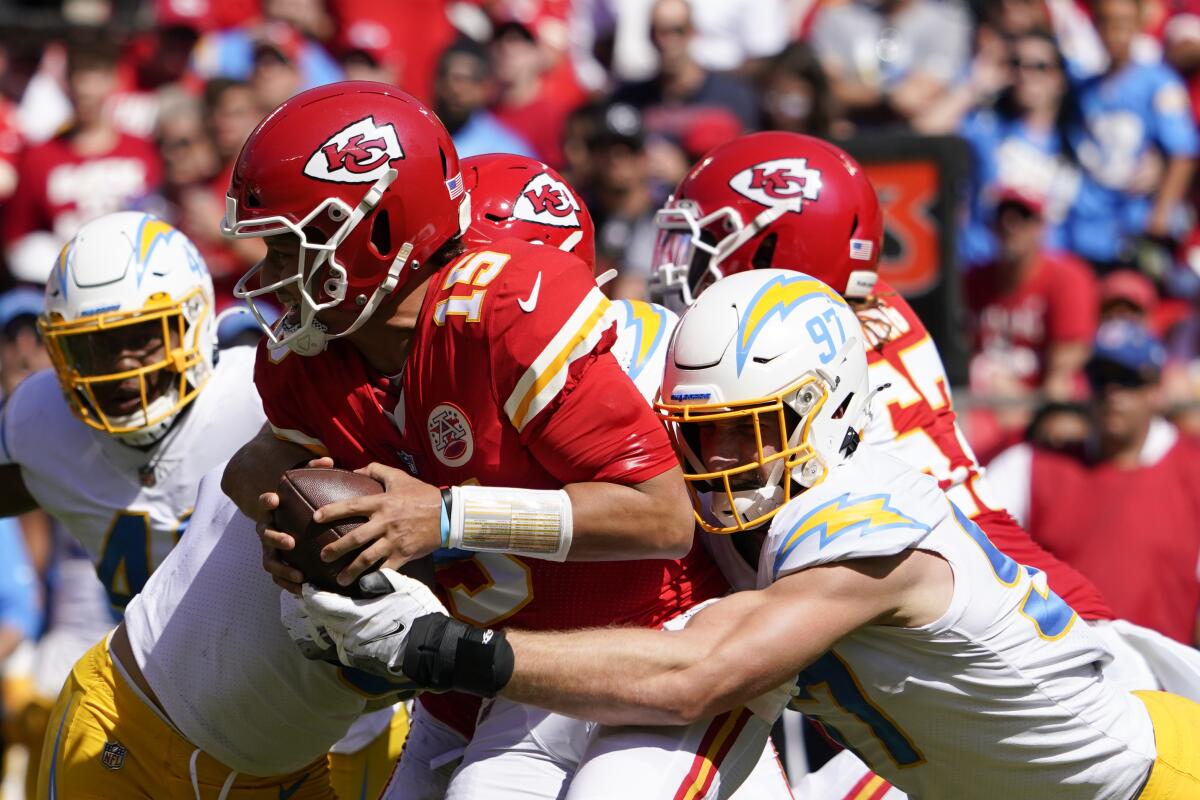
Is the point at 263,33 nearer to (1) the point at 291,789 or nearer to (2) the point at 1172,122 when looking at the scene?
(2) the point at 1172,122

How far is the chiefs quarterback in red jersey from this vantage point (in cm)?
334

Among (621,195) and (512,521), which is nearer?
(512,521)

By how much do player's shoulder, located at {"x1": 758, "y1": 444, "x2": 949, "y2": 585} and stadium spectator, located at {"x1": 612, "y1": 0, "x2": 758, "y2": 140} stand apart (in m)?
5.21

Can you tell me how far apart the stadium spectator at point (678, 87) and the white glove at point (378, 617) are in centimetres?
548

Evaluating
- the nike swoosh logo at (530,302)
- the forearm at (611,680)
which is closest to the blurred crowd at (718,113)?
the nike swoosh logo at (530,302)

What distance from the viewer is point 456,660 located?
3.23 m

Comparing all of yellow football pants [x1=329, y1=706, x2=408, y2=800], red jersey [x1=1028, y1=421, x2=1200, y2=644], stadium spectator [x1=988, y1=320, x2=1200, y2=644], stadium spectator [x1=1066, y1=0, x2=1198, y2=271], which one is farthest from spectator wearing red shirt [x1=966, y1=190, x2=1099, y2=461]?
yellow football pants [x1=329, y1=706, x2=408, y2=800]

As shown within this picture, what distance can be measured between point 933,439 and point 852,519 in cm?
112

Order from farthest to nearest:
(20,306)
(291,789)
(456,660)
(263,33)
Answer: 1. (263,33)
2. (20,306)
3. (291,789)
4. (456,660)

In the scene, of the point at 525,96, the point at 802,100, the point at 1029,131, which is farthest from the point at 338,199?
the point at 1029,131

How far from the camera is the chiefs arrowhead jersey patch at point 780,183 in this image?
471cm

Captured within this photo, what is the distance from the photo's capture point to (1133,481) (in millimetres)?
6848

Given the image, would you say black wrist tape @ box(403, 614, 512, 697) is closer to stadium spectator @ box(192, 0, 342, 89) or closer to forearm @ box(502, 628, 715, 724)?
forearm @ box(502, 628, 715, 724)

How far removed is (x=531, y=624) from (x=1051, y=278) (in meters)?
5.11
